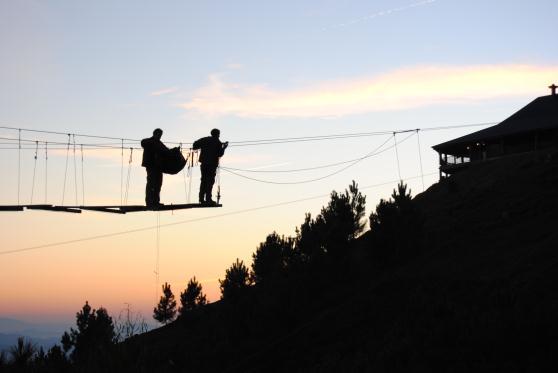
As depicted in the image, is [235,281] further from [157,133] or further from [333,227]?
[157,133]

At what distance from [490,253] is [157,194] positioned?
110ft

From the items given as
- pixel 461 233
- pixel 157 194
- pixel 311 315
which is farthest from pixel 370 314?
pixel 157 194

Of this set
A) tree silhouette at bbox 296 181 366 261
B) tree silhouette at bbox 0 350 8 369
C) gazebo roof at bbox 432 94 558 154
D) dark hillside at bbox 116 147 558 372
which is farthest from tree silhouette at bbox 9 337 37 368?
gazebo roof at bbox 432 94 558 154

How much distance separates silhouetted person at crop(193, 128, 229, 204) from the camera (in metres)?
22.1

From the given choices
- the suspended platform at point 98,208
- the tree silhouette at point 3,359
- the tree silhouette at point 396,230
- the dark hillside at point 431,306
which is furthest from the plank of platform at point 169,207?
the tree silhouette at point 396,230

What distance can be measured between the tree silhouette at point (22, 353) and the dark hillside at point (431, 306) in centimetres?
550

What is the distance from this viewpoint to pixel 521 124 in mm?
74938

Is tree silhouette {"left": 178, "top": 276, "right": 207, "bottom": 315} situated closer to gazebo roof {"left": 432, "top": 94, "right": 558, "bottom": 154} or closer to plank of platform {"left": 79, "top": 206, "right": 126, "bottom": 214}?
gazebo roof {"left": 432, "top": 94, "right": 558, "bottom": 154}

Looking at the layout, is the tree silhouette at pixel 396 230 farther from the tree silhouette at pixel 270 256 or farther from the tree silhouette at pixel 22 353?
the tree silhouette at pixel 22 353

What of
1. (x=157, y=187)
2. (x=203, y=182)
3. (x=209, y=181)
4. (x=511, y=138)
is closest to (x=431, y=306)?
(x=209, y=181)

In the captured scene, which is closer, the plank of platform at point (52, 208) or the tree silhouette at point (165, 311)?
the plank of platform at point (52, 208)

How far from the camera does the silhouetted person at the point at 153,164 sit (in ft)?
66.5

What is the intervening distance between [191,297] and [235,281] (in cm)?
2191

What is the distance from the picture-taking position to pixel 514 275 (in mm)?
41000
